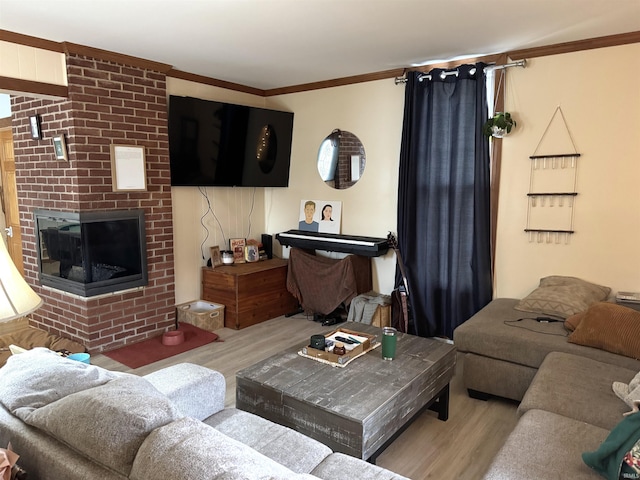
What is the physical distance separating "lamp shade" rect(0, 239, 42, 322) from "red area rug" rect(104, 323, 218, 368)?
2215 millimetres

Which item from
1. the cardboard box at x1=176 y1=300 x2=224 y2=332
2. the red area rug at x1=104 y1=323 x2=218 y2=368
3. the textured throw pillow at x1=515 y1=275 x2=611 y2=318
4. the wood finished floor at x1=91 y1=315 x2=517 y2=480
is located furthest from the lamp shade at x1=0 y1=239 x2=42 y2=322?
Result: the textured throw pillow at x1=515 y1=275 x2=611 y2=318

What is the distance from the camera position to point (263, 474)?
102cm

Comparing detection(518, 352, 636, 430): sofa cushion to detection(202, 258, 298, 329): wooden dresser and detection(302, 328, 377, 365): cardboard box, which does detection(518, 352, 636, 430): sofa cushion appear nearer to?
detection(302, 328, 377, 365): cardboard box

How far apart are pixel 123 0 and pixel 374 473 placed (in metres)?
2.68

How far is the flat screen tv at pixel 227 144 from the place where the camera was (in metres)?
4.13

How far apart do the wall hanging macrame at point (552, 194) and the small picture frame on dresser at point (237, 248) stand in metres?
2.76

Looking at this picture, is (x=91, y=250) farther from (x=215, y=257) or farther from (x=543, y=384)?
(x=543, y=384)

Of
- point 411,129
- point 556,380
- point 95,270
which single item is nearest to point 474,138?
point 411,129

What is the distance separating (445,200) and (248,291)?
79.2 inches

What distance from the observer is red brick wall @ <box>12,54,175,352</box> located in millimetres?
3486

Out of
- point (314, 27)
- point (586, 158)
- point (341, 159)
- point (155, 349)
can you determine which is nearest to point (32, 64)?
point (314, 27)

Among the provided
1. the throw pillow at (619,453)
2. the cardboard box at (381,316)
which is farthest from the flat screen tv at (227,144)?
the throw pillow at (619,453)

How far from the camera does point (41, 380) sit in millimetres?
1426

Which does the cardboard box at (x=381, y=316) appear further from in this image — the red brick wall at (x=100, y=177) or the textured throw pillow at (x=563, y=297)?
the red brick wall at (x=100, y=177)
